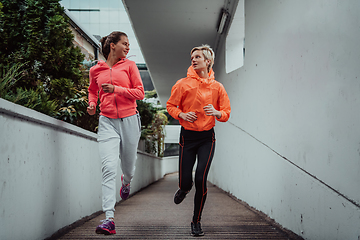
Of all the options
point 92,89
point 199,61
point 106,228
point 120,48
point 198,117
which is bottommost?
point 106,228

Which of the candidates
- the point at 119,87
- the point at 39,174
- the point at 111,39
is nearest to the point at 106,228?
the point at 39,174

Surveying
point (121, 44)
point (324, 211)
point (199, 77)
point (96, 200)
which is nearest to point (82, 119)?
point (96, 200)

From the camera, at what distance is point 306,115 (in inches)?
103

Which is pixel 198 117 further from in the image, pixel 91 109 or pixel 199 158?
pixel 91 109

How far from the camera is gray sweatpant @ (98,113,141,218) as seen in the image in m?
2.86

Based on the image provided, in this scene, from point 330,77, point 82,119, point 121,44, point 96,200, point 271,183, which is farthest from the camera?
point 82,119

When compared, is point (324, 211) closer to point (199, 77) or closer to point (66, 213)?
point (199, 77)

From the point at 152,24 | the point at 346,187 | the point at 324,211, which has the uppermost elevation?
the point at 152,24

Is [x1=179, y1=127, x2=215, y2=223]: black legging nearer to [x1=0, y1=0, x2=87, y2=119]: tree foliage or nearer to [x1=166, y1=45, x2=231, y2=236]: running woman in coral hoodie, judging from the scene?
[x1=166, y1=45, x2=231, y2=236]: running woman in coral hoodie

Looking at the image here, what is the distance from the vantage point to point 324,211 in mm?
2297

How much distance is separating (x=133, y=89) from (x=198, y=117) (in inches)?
26.6

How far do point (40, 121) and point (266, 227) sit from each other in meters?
2.40

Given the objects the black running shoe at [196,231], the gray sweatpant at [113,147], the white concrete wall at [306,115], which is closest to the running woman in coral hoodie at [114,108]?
the gray sweatpant at [113,147]

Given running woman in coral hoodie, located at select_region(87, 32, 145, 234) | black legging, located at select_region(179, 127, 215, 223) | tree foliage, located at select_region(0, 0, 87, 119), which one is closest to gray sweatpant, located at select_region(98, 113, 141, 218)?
running woman in coral hoodie, located at select_region(87, 32, 145, 234)
